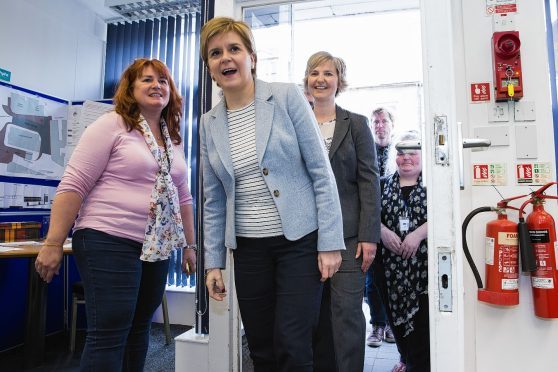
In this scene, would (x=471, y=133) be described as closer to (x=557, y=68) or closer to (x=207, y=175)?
(x=557, y=68)

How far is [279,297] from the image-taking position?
111 centimetres

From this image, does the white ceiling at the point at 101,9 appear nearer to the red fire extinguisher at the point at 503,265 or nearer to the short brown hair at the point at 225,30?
the short brown hair at the point at 225,30

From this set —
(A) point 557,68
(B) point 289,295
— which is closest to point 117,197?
(B) point 289,295

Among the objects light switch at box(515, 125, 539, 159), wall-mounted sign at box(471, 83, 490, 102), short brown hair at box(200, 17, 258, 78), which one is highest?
wall-mounted sign at box(471, 83, 490, 102)

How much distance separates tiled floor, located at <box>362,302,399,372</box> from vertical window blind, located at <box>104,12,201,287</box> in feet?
5.23

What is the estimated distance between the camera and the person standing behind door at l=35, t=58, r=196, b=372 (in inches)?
48.6

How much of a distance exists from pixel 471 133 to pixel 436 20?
4.55 feet

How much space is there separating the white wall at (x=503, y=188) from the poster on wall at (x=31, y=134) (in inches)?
115

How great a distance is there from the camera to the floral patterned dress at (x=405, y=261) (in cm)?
183

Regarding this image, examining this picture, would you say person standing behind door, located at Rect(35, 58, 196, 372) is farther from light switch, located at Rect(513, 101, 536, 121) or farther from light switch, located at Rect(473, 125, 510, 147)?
light switch, located at Rect(513, 101, 536, 121)

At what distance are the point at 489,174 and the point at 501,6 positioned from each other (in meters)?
0.78

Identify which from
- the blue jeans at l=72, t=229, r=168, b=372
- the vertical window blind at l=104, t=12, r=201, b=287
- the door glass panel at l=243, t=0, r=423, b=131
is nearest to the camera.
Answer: the blue jeans at l=72, t=229, r=168, b=372

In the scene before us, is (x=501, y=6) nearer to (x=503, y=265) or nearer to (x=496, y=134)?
(x=496, y=134)

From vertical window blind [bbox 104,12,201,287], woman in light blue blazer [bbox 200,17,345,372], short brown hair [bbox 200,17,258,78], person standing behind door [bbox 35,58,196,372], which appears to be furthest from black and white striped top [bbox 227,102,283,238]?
vertical window blind [bbox 104,12,201,287]
